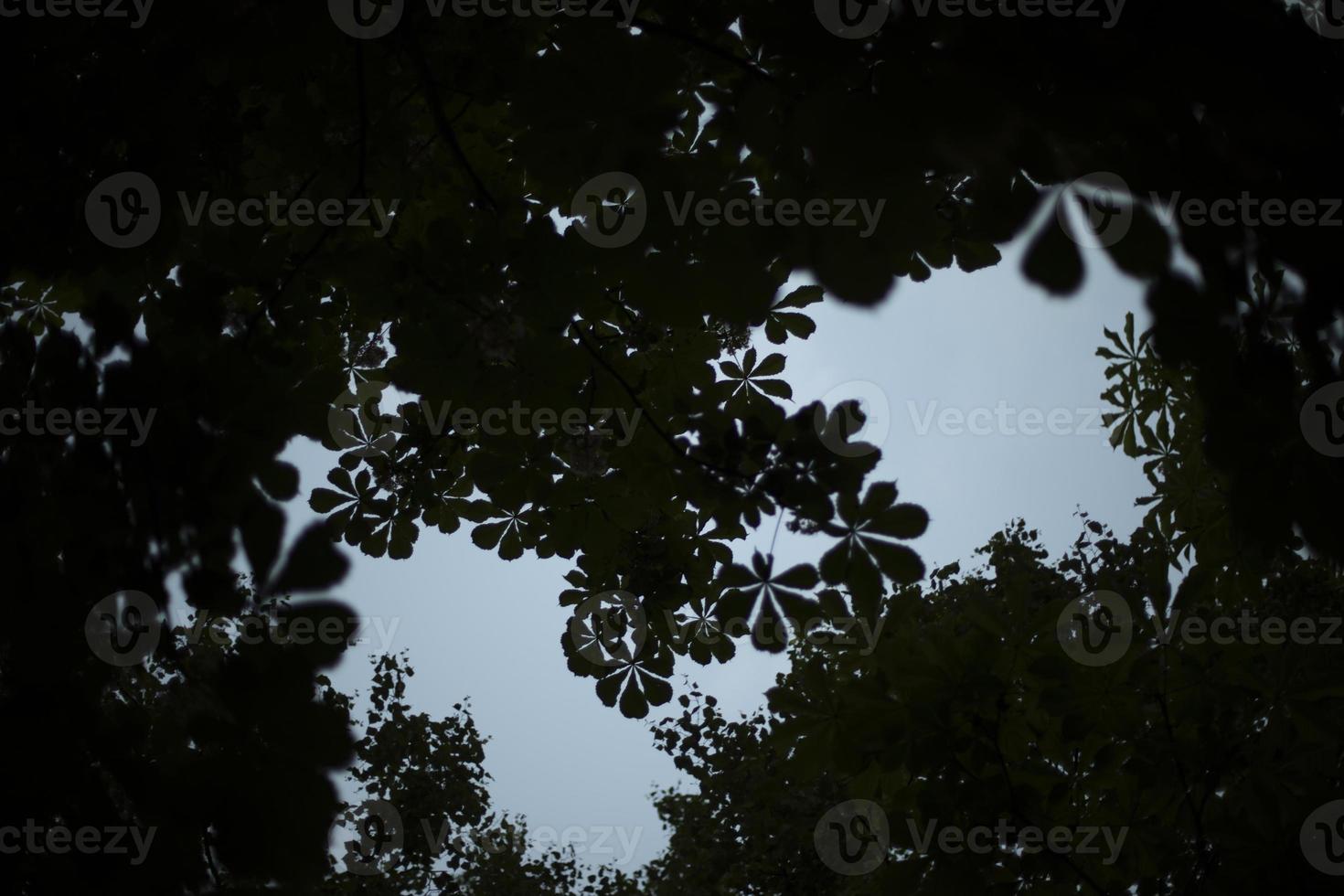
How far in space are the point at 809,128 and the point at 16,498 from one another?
159 centimetres

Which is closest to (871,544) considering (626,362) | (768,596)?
(768,596)

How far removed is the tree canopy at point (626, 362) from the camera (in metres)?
1.33

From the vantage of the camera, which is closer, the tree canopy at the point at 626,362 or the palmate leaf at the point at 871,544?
the tree canopy at the point at 626,362

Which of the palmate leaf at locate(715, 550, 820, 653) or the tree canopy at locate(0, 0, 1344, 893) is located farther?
the palmate leaf at locate(715, 550, 820, 653)

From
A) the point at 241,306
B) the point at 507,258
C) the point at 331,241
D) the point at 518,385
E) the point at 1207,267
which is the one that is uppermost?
the point at 331,241

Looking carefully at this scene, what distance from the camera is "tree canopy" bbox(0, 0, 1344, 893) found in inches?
52.2

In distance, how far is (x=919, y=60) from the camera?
1491mm

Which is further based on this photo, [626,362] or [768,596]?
[626,362]

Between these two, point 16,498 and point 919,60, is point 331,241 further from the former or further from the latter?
point 919,60

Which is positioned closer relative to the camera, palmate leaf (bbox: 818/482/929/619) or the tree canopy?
the tree canopy

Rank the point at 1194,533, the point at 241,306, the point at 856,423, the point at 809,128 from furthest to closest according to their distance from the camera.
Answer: the point at 1194,533 < the point at 241,306 < the point at 856,423 < the point at 809,128

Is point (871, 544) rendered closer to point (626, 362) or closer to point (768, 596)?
point (768, 596)

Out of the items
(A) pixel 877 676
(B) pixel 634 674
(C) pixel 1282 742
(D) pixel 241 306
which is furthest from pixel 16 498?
(C) pixel 1282 742

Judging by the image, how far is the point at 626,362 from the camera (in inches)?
136
